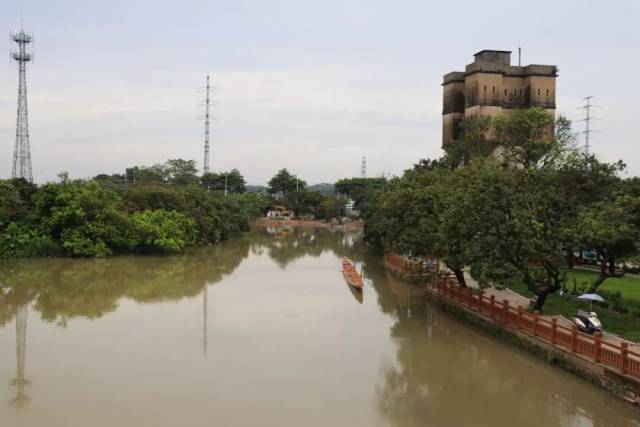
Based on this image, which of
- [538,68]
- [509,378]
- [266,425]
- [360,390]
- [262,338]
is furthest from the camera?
[538,68]

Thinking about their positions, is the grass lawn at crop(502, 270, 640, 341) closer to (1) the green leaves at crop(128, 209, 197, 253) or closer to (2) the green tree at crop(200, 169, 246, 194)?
(1) the green leaves at crop(128, 209, 197, 253)

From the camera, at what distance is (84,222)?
30.2 m

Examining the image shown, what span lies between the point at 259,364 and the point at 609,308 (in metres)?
9.82

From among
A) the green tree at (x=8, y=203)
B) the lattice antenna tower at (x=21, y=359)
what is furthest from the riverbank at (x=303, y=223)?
the lattice antenna tower at (x=21, y=359)

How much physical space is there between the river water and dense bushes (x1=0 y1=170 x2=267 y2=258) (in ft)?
19.1

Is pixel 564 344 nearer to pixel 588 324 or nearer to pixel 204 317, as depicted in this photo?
pixel 588 324

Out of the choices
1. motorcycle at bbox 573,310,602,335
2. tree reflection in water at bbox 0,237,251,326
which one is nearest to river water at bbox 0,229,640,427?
tree reflection in water at bbox 0,237,251,326

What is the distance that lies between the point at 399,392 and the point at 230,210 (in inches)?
1572

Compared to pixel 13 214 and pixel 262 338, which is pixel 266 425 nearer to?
pixel 262 338

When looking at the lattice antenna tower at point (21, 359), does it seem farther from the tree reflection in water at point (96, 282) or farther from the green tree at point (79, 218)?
the green tree at point (79, 218)

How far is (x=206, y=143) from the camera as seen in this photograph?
241 ft

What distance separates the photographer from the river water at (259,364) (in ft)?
34.2

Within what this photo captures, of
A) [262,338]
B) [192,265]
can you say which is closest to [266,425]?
[262,338]

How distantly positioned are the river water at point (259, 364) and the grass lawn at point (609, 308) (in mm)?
2169
